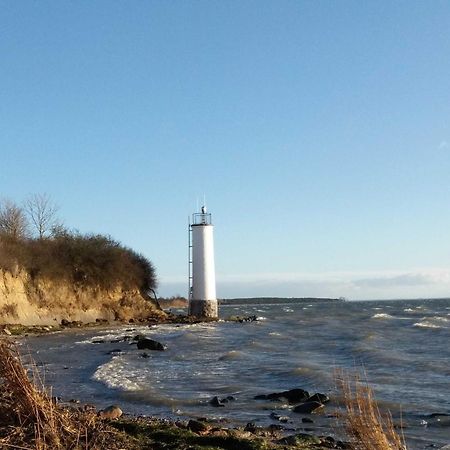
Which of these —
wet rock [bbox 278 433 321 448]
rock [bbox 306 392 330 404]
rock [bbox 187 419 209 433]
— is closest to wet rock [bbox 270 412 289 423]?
rock [bbox 306 392 330 404]

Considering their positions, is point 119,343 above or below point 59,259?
below

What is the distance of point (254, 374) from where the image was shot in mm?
18391

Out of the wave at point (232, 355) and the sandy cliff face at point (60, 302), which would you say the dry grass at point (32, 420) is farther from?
the sandy cliff face at point (60, 302)

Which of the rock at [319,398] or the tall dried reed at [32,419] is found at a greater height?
the tall dried reed at [32,419]

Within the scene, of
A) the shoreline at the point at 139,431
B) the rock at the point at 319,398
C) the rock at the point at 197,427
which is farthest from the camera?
the rock at the point at 319,398

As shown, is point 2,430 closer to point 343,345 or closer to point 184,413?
point 184,413

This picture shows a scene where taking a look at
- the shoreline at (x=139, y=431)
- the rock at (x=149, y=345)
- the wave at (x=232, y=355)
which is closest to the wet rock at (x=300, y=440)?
the shoreline at (x=139, y=431)

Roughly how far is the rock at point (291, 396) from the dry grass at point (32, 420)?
24.5 feet

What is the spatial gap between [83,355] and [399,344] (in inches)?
523

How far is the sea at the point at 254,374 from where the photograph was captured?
40.2 ft

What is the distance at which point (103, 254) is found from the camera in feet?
162

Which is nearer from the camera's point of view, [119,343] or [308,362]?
[308,362]

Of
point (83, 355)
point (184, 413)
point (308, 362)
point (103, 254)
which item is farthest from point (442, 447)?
point (103, 254)

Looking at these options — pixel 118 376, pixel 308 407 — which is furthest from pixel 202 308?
pixel 308 407
